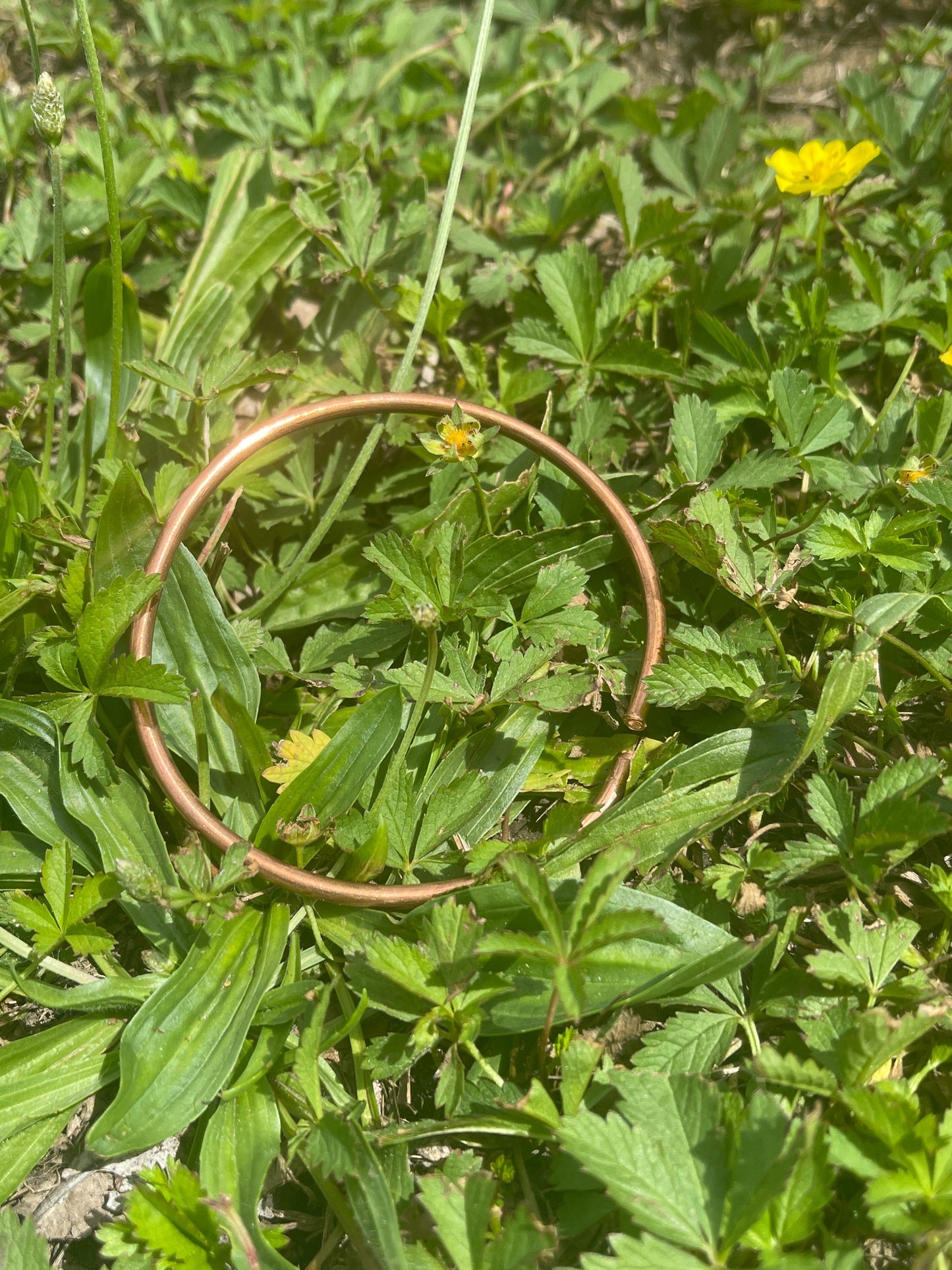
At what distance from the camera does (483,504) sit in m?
2.00

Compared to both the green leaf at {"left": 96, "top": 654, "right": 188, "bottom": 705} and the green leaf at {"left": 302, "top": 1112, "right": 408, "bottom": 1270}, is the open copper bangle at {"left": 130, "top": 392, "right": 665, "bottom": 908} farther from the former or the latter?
the green leaf at {"left": 302, "top": 1112, "right": 408, "bottom": 1270}

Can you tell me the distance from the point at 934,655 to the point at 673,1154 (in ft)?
3.55

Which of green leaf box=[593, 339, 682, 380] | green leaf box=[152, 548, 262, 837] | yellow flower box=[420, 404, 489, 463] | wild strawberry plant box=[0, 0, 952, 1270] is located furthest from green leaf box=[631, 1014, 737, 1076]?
green leaf box=[593, 339, 682, 380]

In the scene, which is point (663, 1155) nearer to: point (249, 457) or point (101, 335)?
point (249, 457)

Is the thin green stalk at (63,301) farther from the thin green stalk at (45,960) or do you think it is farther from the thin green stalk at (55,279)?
the thin green stalk at (45,960)

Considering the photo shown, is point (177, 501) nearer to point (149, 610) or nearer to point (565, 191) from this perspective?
point (149, 610)

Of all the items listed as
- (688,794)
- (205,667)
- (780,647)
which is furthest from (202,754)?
(780,647)

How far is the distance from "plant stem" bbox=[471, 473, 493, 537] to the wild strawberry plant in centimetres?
3

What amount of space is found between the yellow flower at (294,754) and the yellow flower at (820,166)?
5.33 ft

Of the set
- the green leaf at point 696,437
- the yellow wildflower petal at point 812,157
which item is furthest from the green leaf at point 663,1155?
the yellow wildflower petal at point 812,157

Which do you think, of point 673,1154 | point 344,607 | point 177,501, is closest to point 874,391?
point 344,607

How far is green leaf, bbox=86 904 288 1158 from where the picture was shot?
1.59m

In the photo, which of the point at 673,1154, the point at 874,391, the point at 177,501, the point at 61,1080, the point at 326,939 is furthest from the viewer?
the point at 874,391

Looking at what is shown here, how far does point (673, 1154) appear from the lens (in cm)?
139
